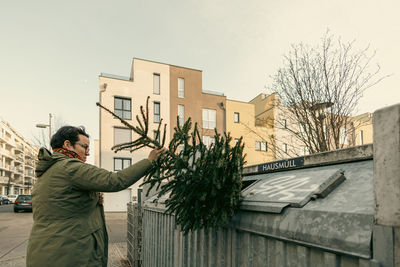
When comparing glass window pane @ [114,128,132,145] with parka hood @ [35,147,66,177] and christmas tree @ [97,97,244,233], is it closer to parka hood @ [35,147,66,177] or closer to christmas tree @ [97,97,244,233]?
parka hood @ [35,147,66,177]

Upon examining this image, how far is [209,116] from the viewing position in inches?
1091

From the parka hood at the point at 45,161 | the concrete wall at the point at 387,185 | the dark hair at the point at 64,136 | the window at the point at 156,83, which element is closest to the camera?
the concrete wall at the point at 387,185

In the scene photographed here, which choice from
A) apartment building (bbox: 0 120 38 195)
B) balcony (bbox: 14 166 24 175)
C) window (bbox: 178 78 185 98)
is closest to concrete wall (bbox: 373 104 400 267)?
window (bbox: 178 78 185 98)

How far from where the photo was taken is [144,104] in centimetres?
2466

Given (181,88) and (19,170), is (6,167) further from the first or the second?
(181,88)

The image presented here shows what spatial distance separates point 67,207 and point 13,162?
2996 inches

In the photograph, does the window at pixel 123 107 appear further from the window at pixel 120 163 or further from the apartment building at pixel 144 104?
the window at pixel 120 163

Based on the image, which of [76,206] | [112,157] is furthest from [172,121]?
[76,206]

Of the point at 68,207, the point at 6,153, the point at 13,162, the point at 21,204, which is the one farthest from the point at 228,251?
the point at 13,162

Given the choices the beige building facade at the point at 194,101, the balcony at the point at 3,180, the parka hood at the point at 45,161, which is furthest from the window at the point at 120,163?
the balcony at the point at 3,180

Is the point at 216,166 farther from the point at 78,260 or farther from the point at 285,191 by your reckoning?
the point at 78,260

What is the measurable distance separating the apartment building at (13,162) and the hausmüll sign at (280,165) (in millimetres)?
57322

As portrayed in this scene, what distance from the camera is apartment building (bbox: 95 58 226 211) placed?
77.2 feet

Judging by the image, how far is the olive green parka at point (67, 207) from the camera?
80.0 inches
